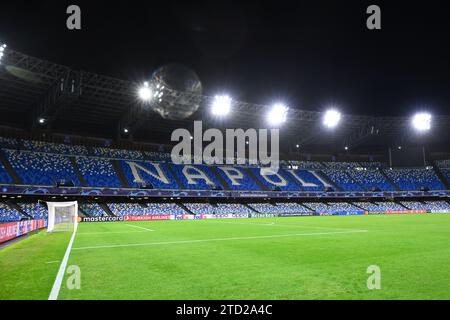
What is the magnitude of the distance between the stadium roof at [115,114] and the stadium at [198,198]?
0.27 meters

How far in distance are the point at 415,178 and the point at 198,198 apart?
49.2 meters

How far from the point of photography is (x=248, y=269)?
26.5 feet

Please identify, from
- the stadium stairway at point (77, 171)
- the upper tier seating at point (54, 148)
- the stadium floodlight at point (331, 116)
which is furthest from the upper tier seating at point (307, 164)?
the stadium stairway at point (77, 171)

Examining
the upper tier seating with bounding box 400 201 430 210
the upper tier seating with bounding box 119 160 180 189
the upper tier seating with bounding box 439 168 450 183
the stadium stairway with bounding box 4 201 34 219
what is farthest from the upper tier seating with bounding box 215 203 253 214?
the upper tier seating with bounding box 439 168 450 183

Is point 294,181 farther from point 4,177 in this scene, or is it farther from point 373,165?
point 4,177

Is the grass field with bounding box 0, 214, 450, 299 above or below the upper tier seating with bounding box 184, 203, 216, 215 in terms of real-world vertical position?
below

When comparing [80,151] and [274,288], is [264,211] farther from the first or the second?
[274,288]

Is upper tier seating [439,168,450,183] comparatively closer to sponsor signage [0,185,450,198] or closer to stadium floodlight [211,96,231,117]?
sponsor signage [0,185,450,198]

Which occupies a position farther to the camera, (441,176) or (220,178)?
(441,176)

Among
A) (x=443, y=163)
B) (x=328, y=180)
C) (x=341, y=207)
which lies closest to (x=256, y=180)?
(x=328, y=180)

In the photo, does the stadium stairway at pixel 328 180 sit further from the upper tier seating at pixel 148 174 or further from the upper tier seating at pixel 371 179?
the upper tier seating at pixel 148 174

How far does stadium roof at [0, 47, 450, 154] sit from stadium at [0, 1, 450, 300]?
267mm

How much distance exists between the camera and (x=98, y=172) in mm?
49844

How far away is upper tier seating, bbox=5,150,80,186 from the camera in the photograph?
42.6 meters
